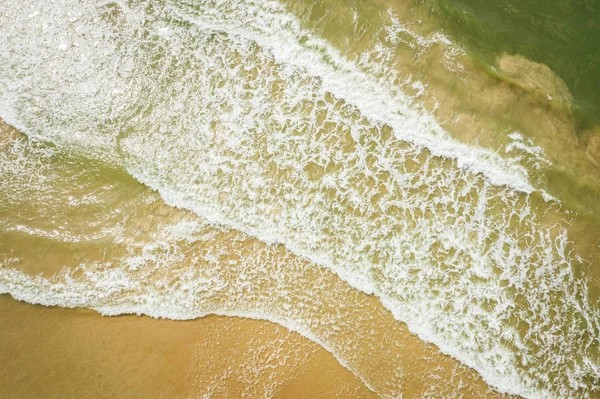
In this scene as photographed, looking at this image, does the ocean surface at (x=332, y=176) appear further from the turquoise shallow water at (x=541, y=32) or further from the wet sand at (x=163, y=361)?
the wet sand at (x=163, y=361)

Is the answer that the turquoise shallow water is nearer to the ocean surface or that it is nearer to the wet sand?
the ocean surface

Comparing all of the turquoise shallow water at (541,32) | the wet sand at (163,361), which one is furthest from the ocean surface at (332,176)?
the wet sand at (163,361)

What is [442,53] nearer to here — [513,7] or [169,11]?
[513,7]

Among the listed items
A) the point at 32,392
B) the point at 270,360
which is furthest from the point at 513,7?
the point at 32,392

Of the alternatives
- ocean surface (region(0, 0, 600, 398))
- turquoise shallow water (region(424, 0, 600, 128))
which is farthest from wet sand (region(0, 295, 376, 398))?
turquoise shallow water (region(424, 0, 600, 128))

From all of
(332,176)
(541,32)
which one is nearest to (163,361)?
(332,176)
